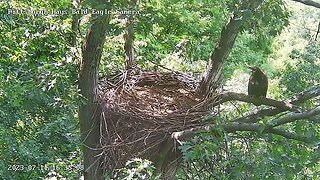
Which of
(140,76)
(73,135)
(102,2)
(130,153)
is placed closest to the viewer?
(102,2)

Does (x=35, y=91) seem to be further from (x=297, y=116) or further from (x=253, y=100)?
(x=297, y=116)

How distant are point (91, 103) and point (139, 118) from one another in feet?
1.06

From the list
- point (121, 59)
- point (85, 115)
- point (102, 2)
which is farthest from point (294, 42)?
point (102, 2)

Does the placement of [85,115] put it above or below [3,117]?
above

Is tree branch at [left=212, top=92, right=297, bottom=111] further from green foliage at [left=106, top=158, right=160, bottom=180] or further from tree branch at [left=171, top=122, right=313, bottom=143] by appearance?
green foliage at [left=106, top=158, right=160, bottom=180]

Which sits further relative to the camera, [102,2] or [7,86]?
[7,86]

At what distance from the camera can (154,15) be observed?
256 cm

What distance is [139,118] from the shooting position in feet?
9.46

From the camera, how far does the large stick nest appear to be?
2.85 metres

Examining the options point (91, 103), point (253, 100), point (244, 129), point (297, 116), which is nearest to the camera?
point (297, 116)

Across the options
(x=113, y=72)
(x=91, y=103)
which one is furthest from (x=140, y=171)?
(x=113, y=72)

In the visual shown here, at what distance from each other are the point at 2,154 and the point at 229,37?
2497 millimetres

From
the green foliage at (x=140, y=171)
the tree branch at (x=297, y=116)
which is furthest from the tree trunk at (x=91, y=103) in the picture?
the tree branch at (x=297, y=116)

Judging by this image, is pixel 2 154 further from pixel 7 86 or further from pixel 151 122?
pixel 151 122
